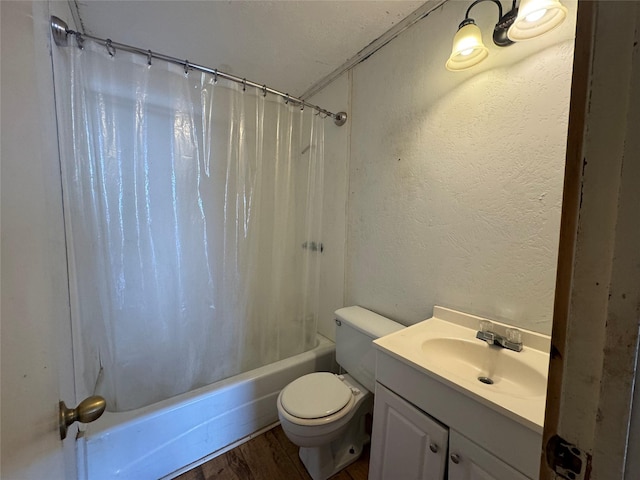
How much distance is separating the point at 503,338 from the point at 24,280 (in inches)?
52.1

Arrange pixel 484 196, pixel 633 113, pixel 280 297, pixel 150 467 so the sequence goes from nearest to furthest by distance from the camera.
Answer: pixel 633 113, pixel 484 196, pixel 150 467, pixel 280 297

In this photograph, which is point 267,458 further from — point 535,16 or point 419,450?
point 535,16

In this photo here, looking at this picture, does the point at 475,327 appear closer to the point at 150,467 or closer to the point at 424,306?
the point at 424,306

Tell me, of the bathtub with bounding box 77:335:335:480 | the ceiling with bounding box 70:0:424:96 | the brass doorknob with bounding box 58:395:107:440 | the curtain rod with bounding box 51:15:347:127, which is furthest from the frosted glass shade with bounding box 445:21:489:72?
the bathtub with bounding box 77:335:335:480

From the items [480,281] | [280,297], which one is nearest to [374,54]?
[480,281]

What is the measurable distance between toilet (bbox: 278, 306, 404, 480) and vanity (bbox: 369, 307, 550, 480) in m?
0.23

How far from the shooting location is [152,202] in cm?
136

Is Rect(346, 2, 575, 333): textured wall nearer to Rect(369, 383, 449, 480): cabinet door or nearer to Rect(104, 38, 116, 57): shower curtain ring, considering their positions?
Rect(369, 383, 449, 480): cabinet door

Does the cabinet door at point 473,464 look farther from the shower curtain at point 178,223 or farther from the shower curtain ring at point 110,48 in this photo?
the shower curtain ring at point 110,48

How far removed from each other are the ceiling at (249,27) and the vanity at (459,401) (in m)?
1.51

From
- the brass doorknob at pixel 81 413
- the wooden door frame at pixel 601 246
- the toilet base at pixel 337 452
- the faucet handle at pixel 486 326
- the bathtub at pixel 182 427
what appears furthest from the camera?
the toilet base at pixel 337 452

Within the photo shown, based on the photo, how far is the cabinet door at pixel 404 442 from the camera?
2.77 feet

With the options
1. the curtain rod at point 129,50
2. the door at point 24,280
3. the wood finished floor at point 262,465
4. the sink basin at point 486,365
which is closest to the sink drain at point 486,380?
the sink basin at point 486,365

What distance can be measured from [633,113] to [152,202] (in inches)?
64.5
